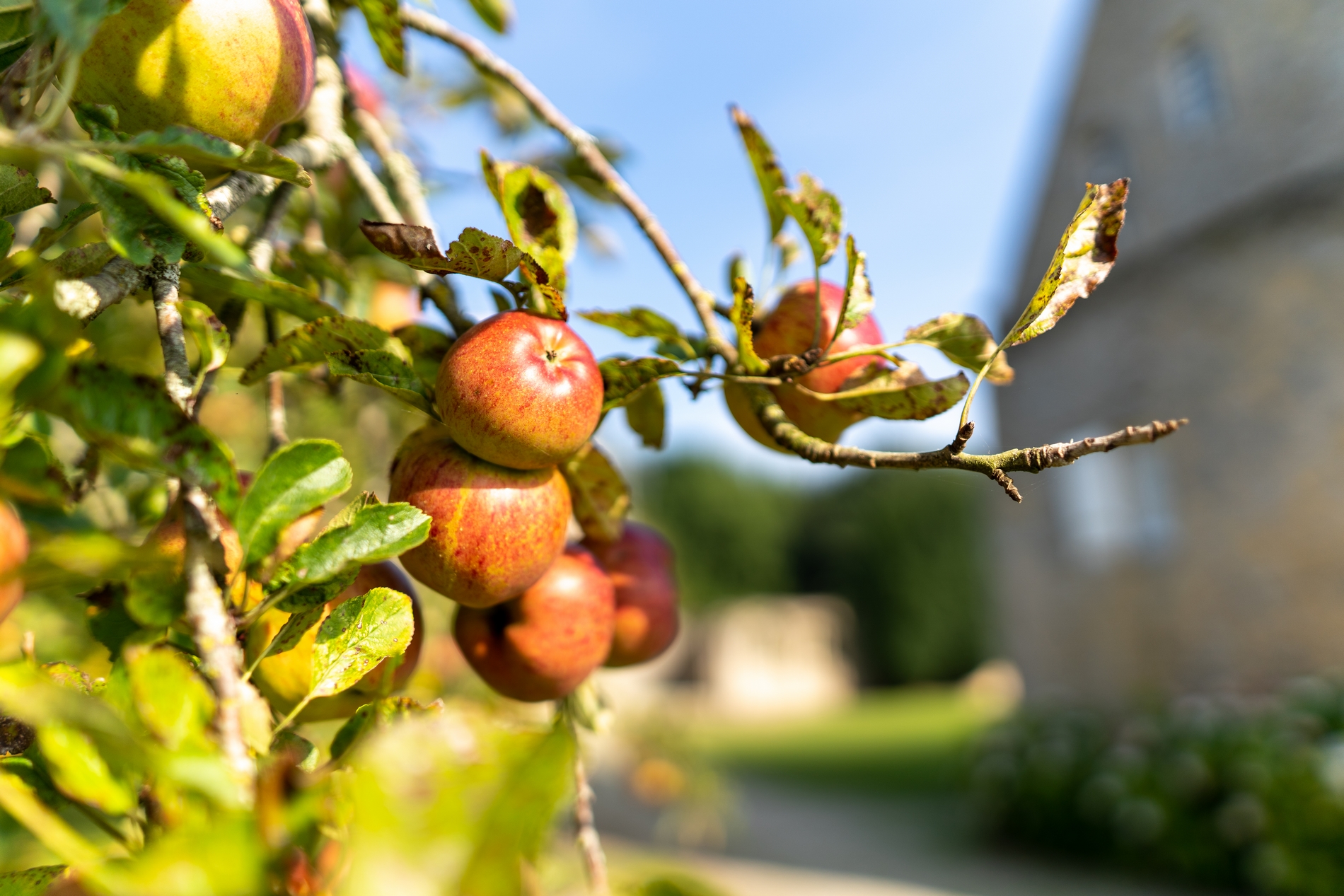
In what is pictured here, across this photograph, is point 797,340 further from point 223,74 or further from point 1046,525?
point 1046,525

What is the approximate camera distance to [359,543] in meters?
0.54

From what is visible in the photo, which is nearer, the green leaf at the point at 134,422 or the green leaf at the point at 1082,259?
the green leaf at the point at 134,422

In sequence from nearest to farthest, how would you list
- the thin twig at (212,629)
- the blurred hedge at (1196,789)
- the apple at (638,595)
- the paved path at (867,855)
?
the thin twig at (212,629), the apple at (638,595), the blurred hedge at (1196,789), the paved path at (867,855)

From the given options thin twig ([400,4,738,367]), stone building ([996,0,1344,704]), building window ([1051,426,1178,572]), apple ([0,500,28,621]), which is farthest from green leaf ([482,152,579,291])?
building window ([1051,426,1178,572])

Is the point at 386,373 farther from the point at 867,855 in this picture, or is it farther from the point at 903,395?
the point at 867,855

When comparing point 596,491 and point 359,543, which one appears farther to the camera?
point 596,491

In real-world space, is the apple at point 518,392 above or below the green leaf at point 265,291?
below

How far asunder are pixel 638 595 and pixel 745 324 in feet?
1.30

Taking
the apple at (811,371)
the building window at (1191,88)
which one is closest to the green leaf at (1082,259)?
the apple at (811,371)

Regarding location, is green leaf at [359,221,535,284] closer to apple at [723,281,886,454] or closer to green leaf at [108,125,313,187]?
green leaf at [108,125,313,187]

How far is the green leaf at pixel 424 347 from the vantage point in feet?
2.53

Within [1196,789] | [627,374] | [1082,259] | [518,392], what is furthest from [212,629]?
[1196,789]

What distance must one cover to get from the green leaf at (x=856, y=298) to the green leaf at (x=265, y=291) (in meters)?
0.40

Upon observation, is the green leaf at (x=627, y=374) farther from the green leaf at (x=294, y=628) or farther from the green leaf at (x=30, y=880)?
the green leaf at (x=30, y=880)
